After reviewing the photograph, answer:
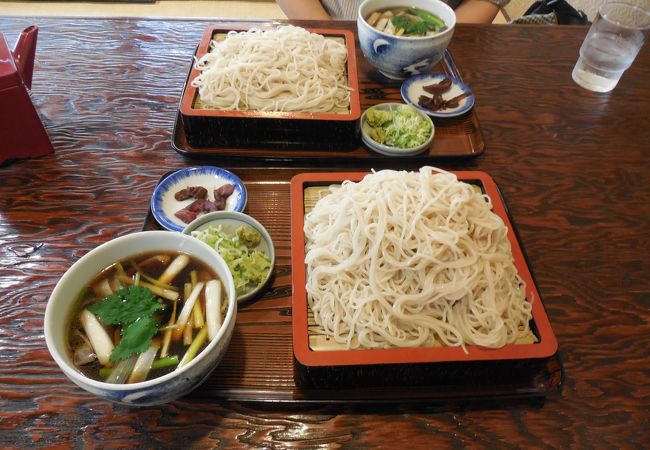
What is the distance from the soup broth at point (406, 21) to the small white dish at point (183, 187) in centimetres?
105

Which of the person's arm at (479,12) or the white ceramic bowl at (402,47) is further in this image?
the person's arm at (479,12)

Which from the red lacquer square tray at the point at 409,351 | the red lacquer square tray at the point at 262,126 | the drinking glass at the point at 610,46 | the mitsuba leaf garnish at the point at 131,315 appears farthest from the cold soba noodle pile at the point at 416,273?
the drinking glass at the point at 610,46

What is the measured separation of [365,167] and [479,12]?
161 centimetres

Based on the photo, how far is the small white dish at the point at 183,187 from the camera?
1423 millimetres

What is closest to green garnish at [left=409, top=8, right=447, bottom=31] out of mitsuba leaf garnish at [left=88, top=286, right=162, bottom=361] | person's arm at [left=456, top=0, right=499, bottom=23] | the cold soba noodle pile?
person's arm at [left=456, top=0, right=499, bottom=23]

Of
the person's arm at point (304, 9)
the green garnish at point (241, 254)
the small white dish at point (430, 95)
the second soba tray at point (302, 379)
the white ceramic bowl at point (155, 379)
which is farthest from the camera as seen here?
the person's arm at point (304, 9)

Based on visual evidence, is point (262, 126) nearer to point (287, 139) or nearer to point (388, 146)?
point (287, 139)

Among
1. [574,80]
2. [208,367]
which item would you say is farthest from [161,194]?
A: [574,80]

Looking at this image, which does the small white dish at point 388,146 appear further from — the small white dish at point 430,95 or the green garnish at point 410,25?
the green garnish at point 410,25

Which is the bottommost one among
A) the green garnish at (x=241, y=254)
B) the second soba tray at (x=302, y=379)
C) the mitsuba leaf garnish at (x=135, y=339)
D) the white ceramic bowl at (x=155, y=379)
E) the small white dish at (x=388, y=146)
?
the second soba tray at (x=302, y=379)

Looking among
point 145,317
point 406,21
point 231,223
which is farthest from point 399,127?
point 145,317

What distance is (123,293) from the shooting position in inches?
40.9

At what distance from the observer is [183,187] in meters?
1.54

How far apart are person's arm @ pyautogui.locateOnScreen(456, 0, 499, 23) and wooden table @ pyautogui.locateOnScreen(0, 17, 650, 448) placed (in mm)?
302
